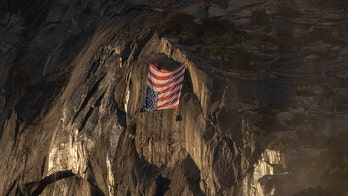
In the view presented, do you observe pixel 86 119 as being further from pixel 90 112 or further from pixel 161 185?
pixel 161 185

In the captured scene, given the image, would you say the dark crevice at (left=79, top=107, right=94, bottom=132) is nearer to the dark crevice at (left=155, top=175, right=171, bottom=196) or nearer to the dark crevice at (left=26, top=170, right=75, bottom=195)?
the dark crevice at (left=26, top=170, right=75, bottom=195)

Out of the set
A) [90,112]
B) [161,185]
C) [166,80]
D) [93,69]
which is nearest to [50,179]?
[90,112]

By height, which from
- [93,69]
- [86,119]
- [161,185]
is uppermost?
[93,69]

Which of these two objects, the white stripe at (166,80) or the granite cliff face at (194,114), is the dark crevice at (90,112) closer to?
the granite cliff face at (194,114)

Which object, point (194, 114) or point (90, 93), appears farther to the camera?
point (90, 93)

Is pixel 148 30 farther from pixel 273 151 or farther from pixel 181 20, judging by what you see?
pixel 273 151
